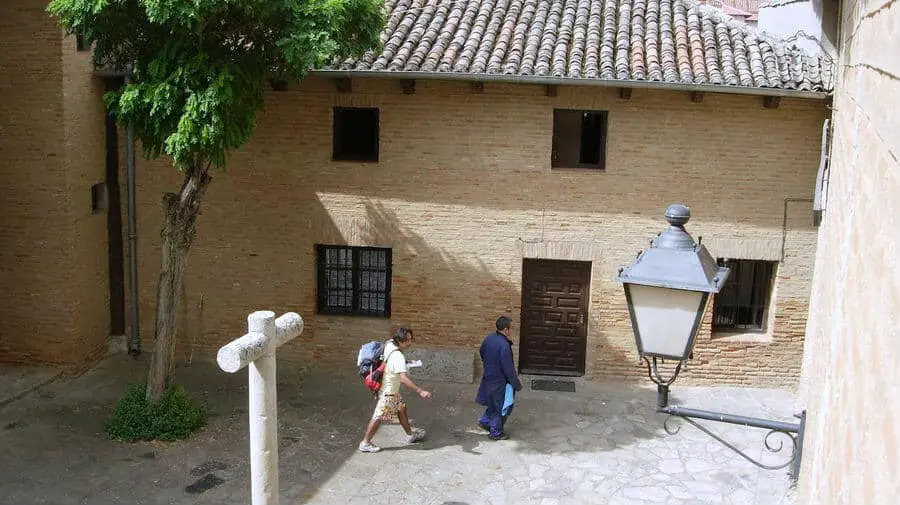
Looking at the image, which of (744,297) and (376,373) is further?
(744,297)

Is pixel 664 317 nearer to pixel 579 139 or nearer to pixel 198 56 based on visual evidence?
pixel 198 56

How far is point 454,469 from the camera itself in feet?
33.4

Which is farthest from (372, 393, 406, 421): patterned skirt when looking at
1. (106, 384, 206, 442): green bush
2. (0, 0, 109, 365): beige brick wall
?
(0, 0, 109, 365): beige brick wall

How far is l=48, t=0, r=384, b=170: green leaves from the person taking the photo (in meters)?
9.09

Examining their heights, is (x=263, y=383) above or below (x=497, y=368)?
above

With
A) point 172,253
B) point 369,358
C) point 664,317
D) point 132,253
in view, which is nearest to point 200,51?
point 172,253

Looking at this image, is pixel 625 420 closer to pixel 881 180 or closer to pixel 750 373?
pixel 750 373

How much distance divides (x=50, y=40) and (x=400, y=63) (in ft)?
15.7

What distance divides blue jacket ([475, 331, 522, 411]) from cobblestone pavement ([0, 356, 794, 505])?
2.22 feet

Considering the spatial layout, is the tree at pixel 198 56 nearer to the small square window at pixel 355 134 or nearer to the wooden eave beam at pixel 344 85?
the wooden eave beam at pixel 344 85

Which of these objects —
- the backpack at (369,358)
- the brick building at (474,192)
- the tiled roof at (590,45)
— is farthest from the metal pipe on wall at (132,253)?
the backpack at (369,358)

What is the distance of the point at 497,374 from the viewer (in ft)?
35.0

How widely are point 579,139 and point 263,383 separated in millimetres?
7762

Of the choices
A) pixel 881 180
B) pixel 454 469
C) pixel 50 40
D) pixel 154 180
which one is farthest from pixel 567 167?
pixel 881 180
